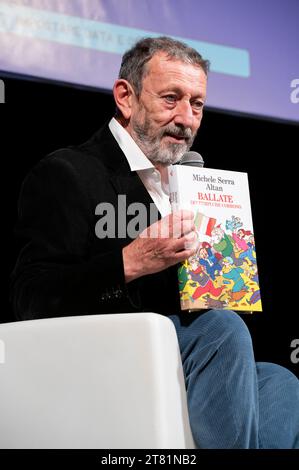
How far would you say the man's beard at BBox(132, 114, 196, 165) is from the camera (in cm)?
187

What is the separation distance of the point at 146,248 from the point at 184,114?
46cm

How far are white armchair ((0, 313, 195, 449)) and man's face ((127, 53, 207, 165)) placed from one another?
587mm

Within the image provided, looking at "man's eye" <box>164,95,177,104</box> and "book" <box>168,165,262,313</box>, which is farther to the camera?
"man's eye" <box>164,95,177,104</box>

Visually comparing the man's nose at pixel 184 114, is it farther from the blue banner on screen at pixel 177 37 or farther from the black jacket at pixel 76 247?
the blue banner on screen at pixel 177 37

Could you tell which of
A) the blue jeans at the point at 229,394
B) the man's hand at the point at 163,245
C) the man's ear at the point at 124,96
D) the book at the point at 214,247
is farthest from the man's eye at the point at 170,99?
the blue jeans at the point at 229,394

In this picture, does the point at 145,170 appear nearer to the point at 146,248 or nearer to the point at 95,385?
the point at 146,248

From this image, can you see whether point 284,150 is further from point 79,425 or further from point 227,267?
point 79,425

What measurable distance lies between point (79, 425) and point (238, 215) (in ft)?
1.80

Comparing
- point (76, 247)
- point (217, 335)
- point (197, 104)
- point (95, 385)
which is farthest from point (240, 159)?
point (95, 385)

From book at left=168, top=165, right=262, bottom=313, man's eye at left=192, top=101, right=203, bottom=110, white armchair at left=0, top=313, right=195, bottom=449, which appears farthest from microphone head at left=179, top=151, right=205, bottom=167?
white armchair at left=0, top=313, right=195, bottom=449

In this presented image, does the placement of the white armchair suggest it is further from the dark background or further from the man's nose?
the dark background

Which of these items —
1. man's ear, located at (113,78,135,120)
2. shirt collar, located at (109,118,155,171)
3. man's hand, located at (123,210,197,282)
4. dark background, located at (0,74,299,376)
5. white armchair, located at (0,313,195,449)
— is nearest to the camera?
white armchair, located at (0,313,195,449)

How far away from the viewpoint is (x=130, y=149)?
1.85 metres

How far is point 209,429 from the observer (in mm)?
1400
